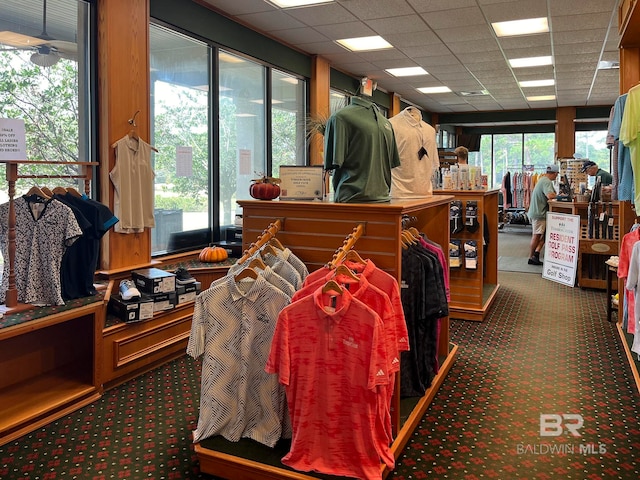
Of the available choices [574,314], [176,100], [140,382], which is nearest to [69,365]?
[140,382]

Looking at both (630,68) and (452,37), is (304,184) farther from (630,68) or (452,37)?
(452,37)

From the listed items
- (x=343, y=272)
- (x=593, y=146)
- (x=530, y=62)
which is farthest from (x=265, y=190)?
(x=593, y=146)

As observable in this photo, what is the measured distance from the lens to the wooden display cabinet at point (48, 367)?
3.13 metres

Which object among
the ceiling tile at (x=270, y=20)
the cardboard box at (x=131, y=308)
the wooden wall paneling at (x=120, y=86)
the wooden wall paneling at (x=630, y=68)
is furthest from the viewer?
the ceiling tile at (x=270, y=20)

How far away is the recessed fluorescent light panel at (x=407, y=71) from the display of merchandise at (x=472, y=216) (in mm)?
3848

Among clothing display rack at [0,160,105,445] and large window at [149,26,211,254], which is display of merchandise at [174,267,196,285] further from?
clothing display rack at [0,160,105,445]

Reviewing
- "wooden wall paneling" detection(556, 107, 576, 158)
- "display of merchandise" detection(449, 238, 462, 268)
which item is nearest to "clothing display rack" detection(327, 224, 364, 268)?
"display of merchandise" detection(449, 238, 462, 268)

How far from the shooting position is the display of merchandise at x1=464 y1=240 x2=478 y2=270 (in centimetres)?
548

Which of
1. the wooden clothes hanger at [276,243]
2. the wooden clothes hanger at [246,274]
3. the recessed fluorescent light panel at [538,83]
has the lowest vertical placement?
the wooden clothes hanger at [246,274]

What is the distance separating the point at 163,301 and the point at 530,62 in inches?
264

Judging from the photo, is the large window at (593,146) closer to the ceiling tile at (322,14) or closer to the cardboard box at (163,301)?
the ceiling tile at (322,14)

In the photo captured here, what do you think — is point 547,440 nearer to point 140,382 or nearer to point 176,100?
point 140,382

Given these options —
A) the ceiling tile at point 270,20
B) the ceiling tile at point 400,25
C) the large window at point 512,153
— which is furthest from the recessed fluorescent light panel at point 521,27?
the large window at point 512,153

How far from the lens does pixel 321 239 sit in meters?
2.96
